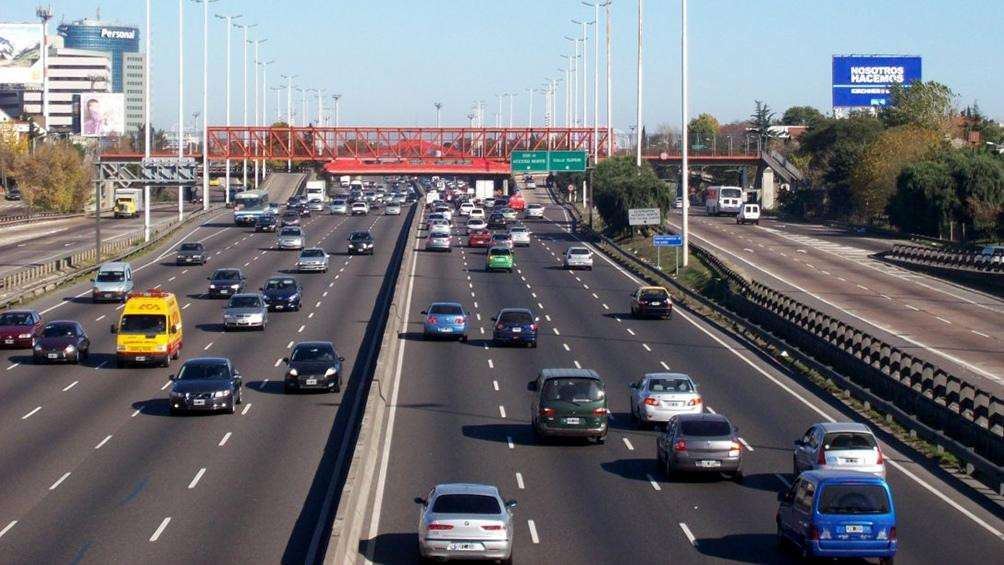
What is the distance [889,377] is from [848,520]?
18.4m

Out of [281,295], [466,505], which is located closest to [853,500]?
[466,505]

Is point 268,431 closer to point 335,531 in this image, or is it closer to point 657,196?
point 335,531

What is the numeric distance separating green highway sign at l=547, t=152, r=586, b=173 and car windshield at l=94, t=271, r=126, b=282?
2844 inches

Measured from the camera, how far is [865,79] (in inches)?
5792

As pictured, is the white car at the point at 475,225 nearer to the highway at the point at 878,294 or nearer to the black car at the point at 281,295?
the highway at the point at 878,294

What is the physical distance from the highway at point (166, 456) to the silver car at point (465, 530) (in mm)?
2130

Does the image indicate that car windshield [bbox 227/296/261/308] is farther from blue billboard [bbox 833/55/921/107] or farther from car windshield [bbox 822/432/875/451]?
blue billboard [bbox 833/55/921/107]

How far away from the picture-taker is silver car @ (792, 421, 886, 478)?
26.3m

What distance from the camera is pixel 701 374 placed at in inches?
1695

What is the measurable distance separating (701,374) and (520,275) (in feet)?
111

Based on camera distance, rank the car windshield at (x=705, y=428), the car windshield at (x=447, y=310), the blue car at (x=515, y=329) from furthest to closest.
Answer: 1. the car windshield at (x=447, y=310)
2. the blue car at (x=515, y=329)
3. the car windshield at (x=705, y=428)

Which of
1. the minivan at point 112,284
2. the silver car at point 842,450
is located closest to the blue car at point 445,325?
the minivan at point 112,284

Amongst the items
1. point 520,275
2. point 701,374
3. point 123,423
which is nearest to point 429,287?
point 520,275

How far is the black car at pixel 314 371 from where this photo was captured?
38938mm
